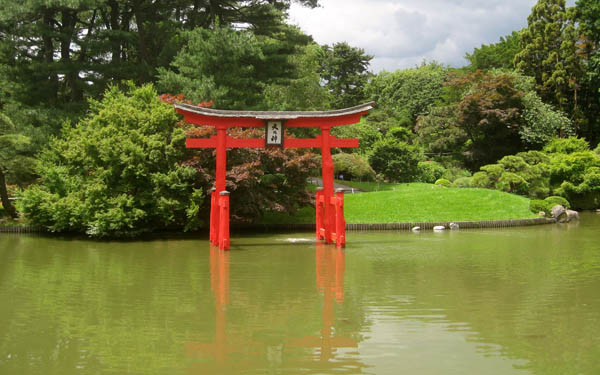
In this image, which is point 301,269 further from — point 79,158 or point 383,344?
point 79,158

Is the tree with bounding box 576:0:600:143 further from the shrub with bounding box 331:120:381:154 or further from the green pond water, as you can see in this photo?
the green pond water

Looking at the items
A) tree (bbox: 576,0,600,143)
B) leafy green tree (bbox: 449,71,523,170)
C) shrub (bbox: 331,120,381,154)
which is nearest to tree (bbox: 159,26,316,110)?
shrub (bbox: 331,120,381,154)

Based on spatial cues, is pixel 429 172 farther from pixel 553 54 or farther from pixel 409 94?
pixel 409 94

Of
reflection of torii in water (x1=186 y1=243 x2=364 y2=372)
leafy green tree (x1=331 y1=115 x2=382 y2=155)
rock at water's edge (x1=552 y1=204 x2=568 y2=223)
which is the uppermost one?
leafy green tree (x1=331 y1=115 x2=382 y2=155)

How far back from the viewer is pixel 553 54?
1278 inches

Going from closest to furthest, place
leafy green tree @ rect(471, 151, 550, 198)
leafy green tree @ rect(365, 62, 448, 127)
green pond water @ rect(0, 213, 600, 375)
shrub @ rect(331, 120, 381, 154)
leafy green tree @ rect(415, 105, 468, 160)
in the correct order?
green pond water @ rect(0, 213, 600, 375) < leafy green tree @ rect(471, 151, 550, 198) < leafy green tree @ rect(415, 105, 468, 160) < shrub @ rect(331, 120, 381, 154) < leafy green tree @ rect(365, 62, 448, 127)

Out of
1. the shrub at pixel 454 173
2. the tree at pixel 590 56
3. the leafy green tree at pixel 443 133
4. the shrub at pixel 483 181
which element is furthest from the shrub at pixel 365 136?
the tree at pixel 590 56

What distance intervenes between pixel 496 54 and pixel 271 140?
3208cm

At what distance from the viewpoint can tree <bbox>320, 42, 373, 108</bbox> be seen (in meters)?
47.2

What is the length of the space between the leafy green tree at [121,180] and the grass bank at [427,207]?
14.9ft

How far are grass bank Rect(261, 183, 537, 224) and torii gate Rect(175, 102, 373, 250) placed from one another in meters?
4.71

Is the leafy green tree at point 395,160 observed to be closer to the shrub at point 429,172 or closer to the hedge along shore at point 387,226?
the shrub at point 429,172

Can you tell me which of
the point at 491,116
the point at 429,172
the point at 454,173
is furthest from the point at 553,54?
the point at 429,172

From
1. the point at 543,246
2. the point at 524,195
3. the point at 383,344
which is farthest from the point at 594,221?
the point at 383,344
